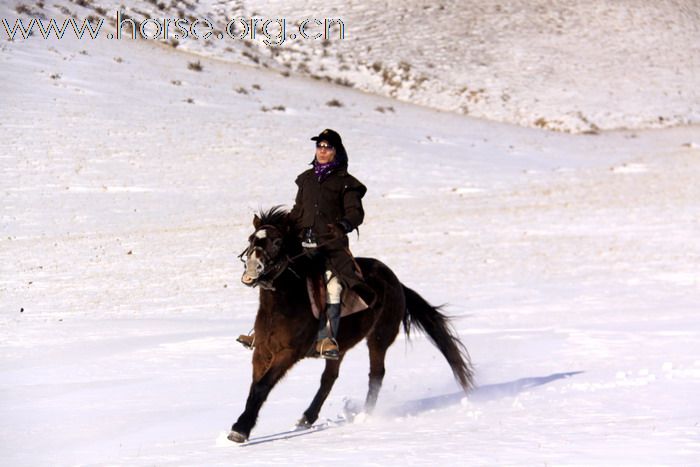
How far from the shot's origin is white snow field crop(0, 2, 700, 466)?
7980 mm

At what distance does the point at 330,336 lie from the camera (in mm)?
8078

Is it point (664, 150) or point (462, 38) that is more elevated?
point (462, 38)

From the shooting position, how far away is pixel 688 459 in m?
5.93

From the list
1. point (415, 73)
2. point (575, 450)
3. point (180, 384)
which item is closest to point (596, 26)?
point (415, 73)

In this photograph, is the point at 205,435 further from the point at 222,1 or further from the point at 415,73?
the point at 222,1

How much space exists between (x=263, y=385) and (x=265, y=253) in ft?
3.26

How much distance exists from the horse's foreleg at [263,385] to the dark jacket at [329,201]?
3.42ft

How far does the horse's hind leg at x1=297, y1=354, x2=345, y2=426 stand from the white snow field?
258 mm

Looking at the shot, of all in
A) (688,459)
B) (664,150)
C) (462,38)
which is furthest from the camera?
(462,38)

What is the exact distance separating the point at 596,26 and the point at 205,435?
142 feet

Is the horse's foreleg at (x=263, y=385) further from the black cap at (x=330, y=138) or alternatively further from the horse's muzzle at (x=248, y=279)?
the black cap at (x=330, y=138)

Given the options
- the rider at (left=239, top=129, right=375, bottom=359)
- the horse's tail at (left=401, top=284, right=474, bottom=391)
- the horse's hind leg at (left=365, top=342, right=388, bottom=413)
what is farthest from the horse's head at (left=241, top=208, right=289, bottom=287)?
the horse's tail at (left=401, top=284, right=474, bottom=391)

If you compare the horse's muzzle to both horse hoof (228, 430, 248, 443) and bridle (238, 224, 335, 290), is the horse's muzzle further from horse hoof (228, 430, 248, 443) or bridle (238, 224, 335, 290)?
horse hoof (228, 430, 248, 443)

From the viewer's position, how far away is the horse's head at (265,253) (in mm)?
7391
